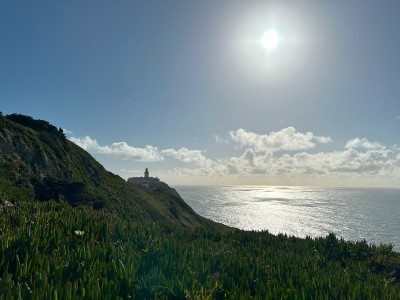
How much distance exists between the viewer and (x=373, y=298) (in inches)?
216

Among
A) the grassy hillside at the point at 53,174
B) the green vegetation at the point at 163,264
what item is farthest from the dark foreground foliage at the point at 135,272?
the grassy hillside at the point at 53,174

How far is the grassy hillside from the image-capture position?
3888cm

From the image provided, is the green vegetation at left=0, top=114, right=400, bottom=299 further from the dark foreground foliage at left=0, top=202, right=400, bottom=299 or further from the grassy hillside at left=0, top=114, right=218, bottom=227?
the grassy hillside at left=0, top=114, right=218, bottom=227

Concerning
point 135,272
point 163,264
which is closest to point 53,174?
point 163,264

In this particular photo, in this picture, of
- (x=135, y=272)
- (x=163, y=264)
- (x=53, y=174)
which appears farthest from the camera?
(x=53, y=174)

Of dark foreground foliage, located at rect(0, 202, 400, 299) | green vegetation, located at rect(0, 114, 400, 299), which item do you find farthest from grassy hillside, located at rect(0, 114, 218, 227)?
dark foreground foliage, located at rect(0, 202, 400, 299)

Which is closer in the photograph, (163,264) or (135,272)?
(135,272)

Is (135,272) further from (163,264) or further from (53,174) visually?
(53,174)

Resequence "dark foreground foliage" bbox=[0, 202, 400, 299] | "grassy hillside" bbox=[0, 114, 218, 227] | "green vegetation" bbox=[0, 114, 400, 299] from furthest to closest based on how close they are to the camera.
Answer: "grassy hillside" bbox=[0, 114, 218, 227] < "green vegetation" bbox=[0, 114, 400, 299] < "dark foreground foliage" bbox=[0, 202, 400, 299]

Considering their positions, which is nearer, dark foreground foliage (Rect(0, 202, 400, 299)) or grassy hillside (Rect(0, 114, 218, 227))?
dark foreground foliage (Rect(0, 202, 400, 299))

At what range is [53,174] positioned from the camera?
47.7m

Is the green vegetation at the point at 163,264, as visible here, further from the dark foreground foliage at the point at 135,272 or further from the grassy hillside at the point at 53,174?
the grassy hillside at the point at 53,174

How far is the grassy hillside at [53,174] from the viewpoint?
38.9 meters

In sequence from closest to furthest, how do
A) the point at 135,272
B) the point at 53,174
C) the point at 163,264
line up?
the point at 135,272, the point at 163,264, the point at 53,174
